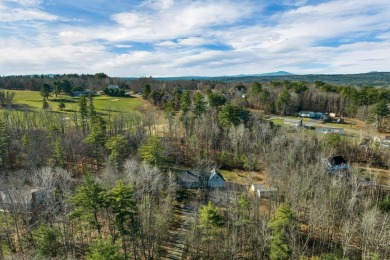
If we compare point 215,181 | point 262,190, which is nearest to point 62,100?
point 215,181

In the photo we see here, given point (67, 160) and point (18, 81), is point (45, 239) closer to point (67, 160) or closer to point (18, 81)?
point (67, 160)

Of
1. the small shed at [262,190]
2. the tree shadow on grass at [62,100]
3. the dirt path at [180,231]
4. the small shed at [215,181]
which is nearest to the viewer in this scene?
the dirt path at [180,231]

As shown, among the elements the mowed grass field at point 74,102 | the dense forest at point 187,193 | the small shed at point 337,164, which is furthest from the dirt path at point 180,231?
the mowed grass field at point 74,102

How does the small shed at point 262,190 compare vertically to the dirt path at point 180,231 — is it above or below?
above

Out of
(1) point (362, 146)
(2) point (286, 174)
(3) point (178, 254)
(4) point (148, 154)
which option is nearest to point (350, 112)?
(1) point (362, 146)

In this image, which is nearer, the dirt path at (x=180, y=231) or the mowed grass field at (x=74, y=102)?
the dirt path at (x=180, y=231)

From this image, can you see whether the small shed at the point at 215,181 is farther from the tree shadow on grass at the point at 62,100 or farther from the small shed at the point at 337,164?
the tree shadow on grass at the point at 62,100

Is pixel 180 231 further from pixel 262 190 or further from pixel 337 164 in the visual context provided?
pixel 337 164
